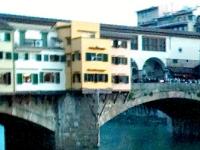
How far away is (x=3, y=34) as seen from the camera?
149 feet

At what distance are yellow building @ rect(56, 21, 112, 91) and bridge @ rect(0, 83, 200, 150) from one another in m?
1.16

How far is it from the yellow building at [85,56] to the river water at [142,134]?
992cm

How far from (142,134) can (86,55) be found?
88.3ft

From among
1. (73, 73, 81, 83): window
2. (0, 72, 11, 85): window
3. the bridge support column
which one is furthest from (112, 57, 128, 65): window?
(0, 72, 11, 85): window

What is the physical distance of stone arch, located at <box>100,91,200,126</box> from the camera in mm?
51812

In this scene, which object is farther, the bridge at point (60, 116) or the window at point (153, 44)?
the window at point (153, 44)

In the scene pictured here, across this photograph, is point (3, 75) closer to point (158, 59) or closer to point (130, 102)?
point (130, 102)

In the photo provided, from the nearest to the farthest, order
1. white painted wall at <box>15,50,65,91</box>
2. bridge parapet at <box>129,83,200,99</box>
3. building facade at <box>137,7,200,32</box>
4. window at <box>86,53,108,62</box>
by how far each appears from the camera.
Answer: white painted wall at <box>15,50,65,91</box>, window at <box>86,53,108,62</box>, bridge parapet at <box>129,83,200,99</box>, building facade at <box>137,7,200,32</box>

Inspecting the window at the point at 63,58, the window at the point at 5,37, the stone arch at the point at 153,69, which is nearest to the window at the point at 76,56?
the window at the point at 63,58

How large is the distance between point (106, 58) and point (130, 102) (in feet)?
21.7

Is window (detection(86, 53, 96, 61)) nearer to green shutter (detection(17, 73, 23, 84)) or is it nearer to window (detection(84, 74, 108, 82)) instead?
window (detection(84, 74, 108, 82))

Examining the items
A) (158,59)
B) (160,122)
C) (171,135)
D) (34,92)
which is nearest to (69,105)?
(34,92)

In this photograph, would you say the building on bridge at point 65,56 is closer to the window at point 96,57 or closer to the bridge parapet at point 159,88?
the window at point 96,57

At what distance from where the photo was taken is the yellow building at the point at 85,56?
48.2m
